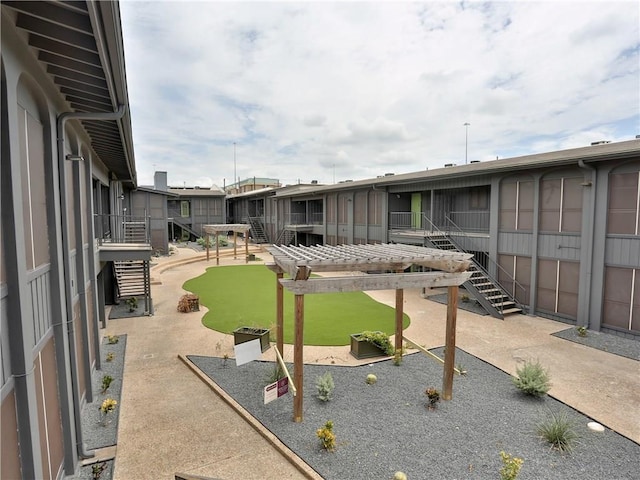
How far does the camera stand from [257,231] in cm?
4312

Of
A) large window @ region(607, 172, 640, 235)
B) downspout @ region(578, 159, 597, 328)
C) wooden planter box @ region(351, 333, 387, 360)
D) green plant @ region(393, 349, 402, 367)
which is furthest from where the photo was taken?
downspout @ region(578, 159, 597, 328)

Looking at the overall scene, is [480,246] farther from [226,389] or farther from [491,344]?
[226,389]

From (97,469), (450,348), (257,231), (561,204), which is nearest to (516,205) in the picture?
(561,204)

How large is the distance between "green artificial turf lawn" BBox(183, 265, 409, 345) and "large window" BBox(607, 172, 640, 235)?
298 inches

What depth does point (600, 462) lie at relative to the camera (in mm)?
5867

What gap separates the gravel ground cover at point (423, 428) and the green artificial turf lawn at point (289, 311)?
10.1 feet

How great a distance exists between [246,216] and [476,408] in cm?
4142

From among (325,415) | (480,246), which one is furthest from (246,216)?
(325,415)

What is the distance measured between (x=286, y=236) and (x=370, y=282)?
28468mm

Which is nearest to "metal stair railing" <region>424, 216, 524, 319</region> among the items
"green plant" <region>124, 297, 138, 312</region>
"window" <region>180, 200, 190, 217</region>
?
"green plant" <region>124, 297, 138, 312</region>

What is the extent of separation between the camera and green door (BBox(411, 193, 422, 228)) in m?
21.1

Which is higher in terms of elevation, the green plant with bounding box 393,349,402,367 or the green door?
the green door

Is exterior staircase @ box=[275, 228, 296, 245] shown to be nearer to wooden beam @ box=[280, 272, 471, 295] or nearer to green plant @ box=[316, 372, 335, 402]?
green plant @ box=[316, 372, 335, 402]

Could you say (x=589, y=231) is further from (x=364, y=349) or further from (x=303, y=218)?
(x=303, y=218)
